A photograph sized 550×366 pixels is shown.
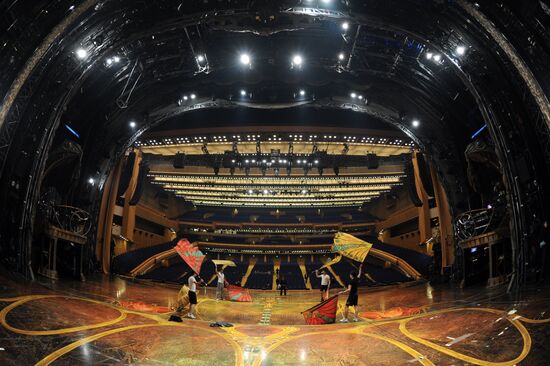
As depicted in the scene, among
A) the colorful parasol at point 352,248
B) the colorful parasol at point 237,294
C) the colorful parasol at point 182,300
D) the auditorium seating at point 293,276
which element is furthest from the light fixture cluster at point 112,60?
the auditorium seating at point 293,276

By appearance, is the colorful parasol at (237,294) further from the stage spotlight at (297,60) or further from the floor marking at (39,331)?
the stage spotlight at (297,60)

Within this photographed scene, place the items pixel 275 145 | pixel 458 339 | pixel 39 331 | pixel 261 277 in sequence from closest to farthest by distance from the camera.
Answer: pixel 39 331, pixel 458 339, pixel 275 145, pixel 261 277

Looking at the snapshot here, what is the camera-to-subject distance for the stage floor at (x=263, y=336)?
4.42 meters

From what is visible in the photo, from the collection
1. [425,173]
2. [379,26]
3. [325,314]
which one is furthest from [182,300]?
[425,173]

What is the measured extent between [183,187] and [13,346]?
2598cm

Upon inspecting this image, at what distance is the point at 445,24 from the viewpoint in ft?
29.1

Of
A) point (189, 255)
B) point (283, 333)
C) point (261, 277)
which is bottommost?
point (261, 277)

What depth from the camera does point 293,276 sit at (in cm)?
2591

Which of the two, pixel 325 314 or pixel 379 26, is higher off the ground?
pixel 379 26

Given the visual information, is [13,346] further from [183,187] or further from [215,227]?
[215,227]

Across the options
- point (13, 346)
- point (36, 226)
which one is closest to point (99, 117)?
point (36, 226)

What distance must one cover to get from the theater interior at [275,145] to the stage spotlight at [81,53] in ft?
0.18

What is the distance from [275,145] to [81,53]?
1252 cm

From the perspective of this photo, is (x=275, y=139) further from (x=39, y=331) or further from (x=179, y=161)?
(x=39, y=331)
